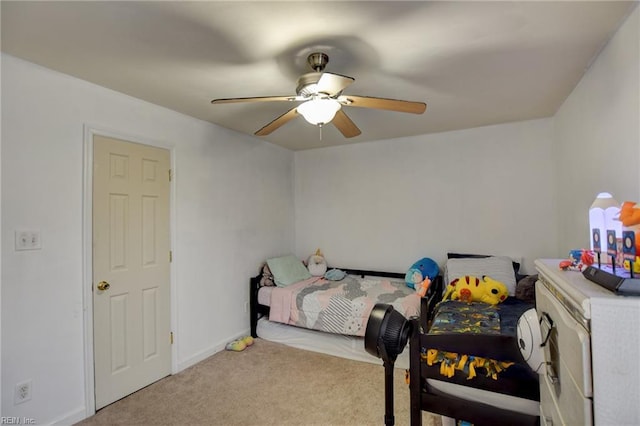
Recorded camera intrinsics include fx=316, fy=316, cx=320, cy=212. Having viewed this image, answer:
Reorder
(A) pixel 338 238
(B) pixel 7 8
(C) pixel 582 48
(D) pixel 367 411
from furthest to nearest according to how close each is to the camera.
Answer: (A) pixel 338 238 < (D) pixel 367 411 < (C) pixel 582 48 < (B) pixel 7 8

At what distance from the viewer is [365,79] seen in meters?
2.26

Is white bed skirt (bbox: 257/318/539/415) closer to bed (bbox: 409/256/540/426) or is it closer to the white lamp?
bed (bbox: 409/256/540/426)

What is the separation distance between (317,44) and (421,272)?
2665mm

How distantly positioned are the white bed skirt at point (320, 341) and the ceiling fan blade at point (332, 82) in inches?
90.5

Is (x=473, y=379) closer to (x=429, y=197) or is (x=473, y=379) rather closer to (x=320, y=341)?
(x=320, y=341)

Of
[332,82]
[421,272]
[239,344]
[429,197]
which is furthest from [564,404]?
[429,197]

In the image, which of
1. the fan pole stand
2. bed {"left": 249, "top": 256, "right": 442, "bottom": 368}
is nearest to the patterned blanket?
bed {"left": 249, "top": 256, "right": 442, "bottom": 368}

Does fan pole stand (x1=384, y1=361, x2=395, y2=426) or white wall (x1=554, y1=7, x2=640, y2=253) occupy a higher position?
white wall (x1=554, y1=7, x2=640, y2=253)

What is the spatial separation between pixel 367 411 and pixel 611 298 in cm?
195

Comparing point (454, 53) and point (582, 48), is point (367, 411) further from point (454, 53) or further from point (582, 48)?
point (582, 48)

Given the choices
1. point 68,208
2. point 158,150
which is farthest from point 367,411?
point 158,150

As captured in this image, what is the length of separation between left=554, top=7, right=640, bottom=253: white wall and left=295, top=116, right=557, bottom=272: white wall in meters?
0.43

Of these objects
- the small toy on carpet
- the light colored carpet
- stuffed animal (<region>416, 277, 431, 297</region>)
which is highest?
stuffed animal (<region>416, 277, 431, 297</region>)

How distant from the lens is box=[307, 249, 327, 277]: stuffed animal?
165 inches
